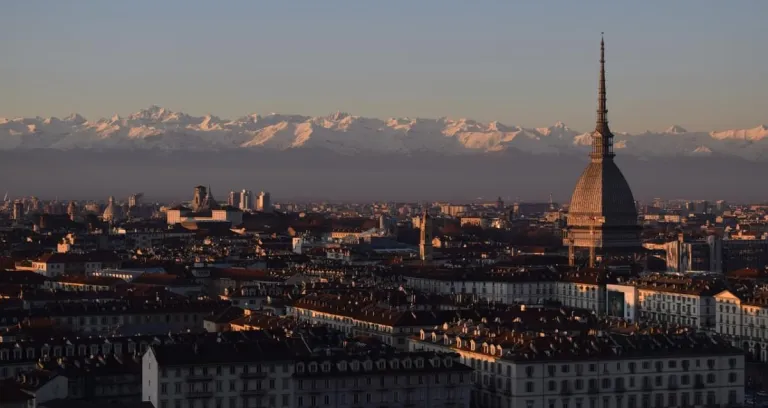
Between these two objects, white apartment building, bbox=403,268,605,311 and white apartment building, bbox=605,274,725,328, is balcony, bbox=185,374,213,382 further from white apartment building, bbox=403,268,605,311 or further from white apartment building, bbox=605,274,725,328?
white apartment building, bbox=403,268,605,311

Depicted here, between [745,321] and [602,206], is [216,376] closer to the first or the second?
[745,321]

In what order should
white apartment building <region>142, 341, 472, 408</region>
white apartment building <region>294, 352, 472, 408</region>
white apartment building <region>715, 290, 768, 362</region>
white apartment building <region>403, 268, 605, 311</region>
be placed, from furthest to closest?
white apartment building <region>403, 268, 605, 311</region> → white apartment building <region>715, 290, 768, 362</region> → white apartment building <region>294, 352, 472, 408</region> → white apartment building <region>142, 341, 472, 408</region>

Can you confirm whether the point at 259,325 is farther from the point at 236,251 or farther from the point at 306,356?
the point at 236,251

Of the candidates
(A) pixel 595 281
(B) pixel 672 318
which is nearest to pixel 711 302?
(B) pixel 672 318

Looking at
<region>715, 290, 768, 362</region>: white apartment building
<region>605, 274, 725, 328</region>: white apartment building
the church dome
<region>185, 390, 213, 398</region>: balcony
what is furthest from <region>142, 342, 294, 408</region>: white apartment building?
the church dome

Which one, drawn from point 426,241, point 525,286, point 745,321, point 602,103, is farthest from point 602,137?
→ point 745,321
